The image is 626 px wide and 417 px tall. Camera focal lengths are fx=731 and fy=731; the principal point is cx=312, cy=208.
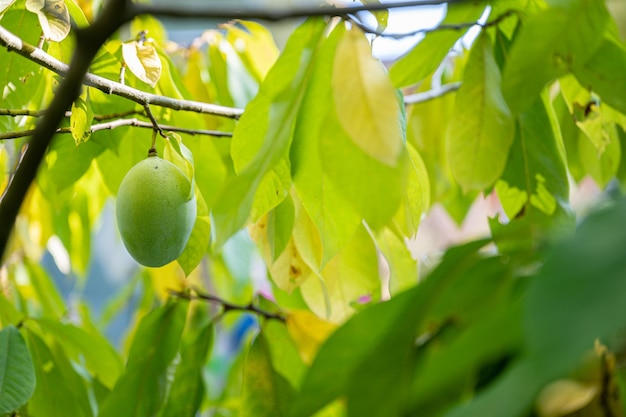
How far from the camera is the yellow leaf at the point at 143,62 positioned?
0.72 meters

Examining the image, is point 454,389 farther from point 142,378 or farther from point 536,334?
point 142,378

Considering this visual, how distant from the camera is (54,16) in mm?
658

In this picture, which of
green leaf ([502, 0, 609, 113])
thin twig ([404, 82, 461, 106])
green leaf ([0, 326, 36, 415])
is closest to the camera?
green leaf ([502, 0, 609, 113])

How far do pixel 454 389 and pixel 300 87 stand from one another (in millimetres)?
219

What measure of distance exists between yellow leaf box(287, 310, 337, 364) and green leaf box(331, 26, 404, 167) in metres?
0.57

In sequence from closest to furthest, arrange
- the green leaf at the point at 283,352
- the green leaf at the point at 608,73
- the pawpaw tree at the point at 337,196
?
1. the pawpaw tree at the point at 337,196
2. the green leaf at the point at 608,73
3. the green leaf at the point at 283,352

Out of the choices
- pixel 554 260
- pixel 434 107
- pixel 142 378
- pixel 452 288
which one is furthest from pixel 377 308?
pixel 434 107

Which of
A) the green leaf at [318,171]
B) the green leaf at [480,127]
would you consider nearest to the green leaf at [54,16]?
the green leaf at [318,171]

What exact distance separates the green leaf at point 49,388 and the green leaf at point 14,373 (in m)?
0.13

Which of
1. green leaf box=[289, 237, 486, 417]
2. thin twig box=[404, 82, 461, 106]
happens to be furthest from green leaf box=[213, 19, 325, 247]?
thin twig box=[404, 82, 461, 106]

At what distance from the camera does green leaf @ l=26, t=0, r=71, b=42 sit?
2.12ft

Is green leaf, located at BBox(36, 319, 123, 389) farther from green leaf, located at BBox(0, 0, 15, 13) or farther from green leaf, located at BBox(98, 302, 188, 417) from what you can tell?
green leaf, located at BBox(0, 0, 15, 13)

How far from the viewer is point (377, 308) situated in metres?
0.40

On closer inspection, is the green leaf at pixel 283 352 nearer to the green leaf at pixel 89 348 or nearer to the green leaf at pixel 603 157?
the green leaf at pixel 89 348
